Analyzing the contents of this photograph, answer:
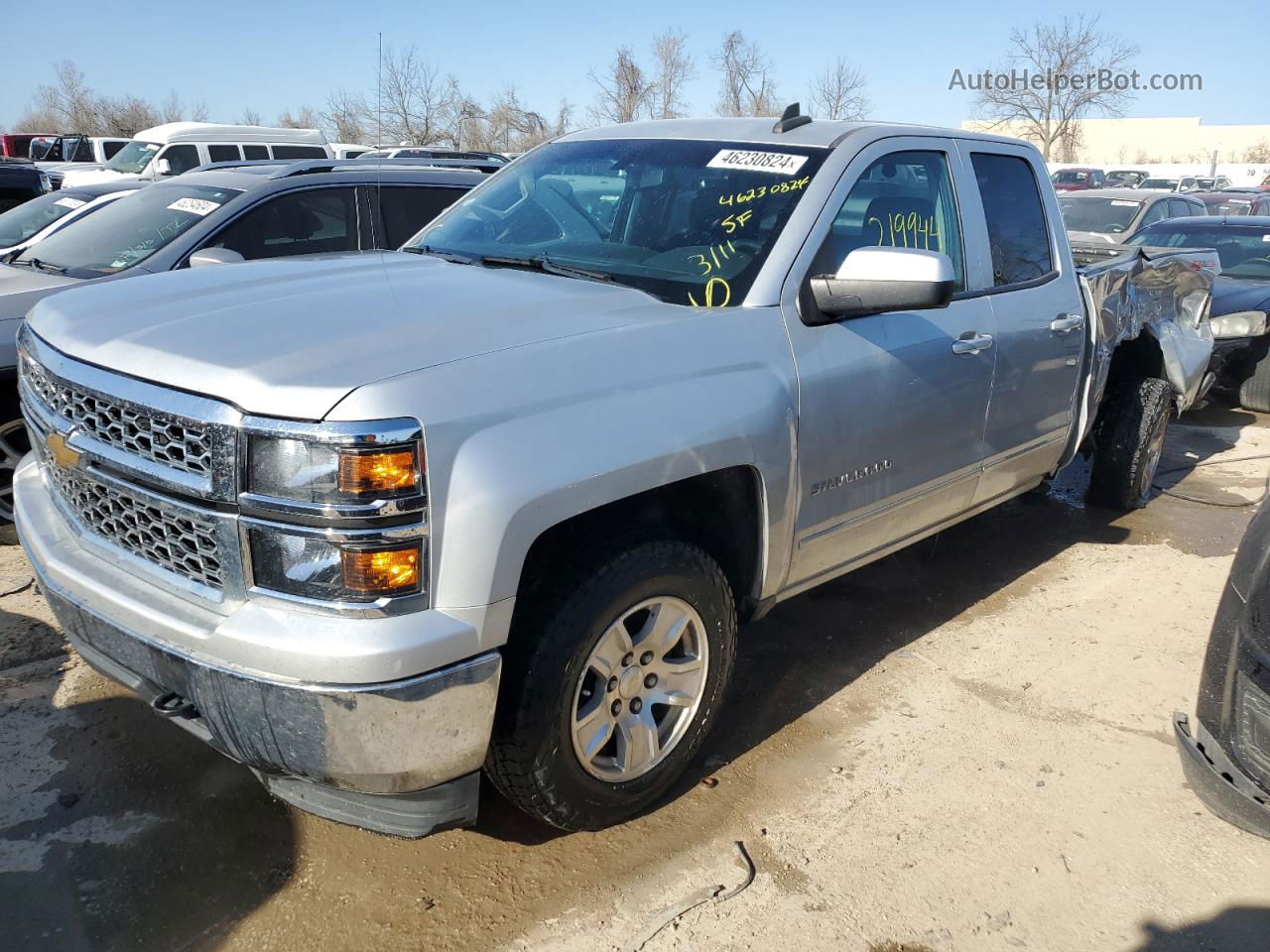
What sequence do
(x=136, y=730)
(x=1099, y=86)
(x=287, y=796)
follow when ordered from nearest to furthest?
(x=287, y=796) < (x=136, y=730) < (x=1099, y=86)

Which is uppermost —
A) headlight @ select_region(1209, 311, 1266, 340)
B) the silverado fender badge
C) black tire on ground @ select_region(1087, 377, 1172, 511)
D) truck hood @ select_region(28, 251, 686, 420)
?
truck hood @ select_region(28, 251, 686, 420)

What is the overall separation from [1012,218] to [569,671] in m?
2.82

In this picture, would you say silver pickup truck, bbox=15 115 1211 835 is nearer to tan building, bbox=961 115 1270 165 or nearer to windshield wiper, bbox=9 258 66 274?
windshield wiper, bbox=9 258 66 274

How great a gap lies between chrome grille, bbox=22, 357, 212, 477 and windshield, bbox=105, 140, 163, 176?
58.8 feet

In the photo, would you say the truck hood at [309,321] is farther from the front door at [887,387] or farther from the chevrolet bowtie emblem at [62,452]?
the front door at [887,387]

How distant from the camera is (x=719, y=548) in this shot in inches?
115

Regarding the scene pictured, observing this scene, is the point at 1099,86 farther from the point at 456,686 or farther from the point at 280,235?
the point at 456,686

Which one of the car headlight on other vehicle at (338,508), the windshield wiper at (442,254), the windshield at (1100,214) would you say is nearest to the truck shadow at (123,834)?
the car headlight on other vehicle at (338,508)

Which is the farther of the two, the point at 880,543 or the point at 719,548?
the point at 880,543

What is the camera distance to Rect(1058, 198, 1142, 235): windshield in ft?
37.8

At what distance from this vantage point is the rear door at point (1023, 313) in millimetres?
3777

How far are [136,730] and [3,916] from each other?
82 centimetres

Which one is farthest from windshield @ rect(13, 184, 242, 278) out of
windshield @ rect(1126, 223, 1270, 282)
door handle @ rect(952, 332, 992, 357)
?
windshield @ rect(1126, 223, 1270, 282)

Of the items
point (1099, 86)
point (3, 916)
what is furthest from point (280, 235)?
Result: point (1099, 86)
